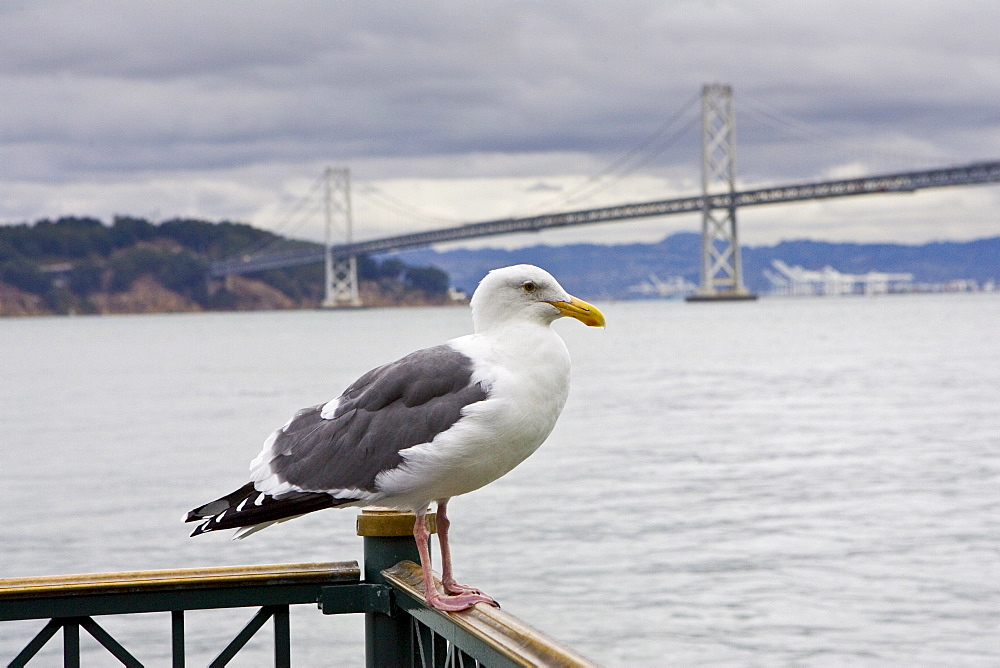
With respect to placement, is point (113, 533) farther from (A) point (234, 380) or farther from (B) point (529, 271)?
(A) point (234, 380)

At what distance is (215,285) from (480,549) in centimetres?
6813

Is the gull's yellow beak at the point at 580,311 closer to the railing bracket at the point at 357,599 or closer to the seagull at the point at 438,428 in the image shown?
the seagull at the point at 438,428

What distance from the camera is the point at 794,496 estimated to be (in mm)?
9836

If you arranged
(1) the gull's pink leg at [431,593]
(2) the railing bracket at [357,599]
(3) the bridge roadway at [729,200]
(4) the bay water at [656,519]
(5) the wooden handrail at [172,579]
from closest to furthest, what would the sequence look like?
1. (1) the gull's pink leg at [431,593]
2. (5) the wooden handrail at [172,579]
3. (2) the railing bracket at [357,599]
4. (4) the bay water at [656,519]
5. (3) the bridge roadway at [729,200]

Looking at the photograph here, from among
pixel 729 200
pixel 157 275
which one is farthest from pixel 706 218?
pixel 157 275

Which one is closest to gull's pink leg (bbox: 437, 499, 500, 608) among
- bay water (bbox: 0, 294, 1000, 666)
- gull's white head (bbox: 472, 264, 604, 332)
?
gull's white head (bbox: 472, 264, 604, 332)

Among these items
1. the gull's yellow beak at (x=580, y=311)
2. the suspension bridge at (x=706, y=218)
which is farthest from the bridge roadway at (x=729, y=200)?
the gull's yellow beak at (x=580, y=311)

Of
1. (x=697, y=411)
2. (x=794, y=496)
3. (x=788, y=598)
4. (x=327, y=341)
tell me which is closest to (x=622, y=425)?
(x=697, y=411)

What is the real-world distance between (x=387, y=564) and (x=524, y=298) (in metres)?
0.52

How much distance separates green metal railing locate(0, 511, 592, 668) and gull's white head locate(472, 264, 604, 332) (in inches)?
16.2

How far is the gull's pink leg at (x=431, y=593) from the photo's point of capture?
1.82 meters

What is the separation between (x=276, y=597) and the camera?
2078 millimetres

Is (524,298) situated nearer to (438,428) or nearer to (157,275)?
(438,428)

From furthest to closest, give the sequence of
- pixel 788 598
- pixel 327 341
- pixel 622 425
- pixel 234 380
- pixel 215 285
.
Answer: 1. pixel 215 285
2. pixel 327 341
3. pixel 234 380
4. pixel 622 425
5. pixel 788 598
